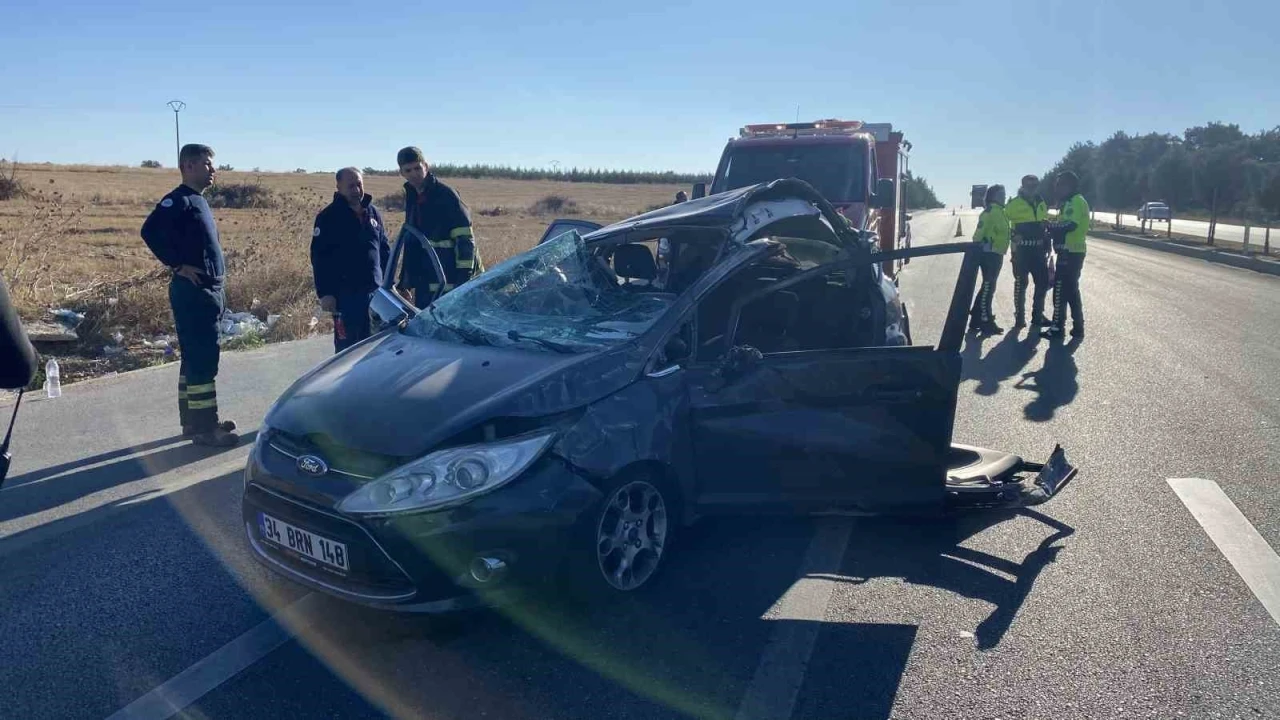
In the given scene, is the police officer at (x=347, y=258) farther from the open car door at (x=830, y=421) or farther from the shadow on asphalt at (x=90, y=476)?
the open car door at (x=830, y=421)

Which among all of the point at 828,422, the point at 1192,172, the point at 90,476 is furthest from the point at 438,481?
the point at 1192,172

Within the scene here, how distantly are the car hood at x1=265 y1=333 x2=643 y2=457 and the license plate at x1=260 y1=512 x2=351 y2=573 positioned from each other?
0.35m

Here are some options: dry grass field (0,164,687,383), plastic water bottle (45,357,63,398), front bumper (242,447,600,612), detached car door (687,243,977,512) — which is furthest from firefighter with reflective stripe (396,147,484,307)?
front bumper (242,447,600,612)

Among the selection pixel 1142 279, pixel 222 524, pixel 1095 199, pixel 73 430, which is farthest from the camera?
pixel 1095 199

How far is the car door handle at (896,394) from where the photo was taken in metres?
4.46

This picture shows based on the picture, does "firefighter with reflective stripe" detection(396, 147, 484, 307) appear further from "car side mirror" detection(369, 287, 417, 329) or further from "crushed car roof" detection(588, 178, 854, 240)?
"crushed car roof" detection(588, 178, 854, 240)

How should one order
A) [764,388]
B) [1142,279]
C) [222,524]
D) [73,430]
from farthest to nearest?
[1142,279], [73,430], [222,524], [764,388]

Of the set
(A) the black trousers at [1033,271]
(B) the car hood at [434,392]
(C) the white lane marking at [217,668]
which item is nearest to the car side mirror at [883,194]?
(A) the black trousers at [1033,271]

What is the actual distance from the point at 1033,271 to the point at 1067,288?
678 millimetres

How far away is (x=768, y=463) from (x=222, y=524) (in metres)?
2.74

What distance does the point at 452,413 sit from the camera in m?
3.63

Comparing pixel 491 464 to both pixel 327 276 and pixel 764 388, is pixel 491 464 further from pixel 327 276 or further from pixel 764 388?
pixel 327 276

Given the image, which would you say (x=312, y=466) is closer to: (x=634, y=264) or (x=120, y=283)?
(x=634, y=264)

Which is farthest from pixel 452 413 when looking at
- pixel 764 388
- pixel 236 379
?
pixel 236 379
